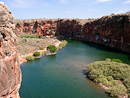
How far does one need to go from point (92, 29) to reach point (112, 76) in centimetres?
4347

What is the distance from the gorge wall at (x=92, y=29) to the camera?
134 feet

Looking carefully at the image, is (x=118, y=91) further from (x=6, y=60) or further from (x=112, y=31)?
(x=112, y=31)

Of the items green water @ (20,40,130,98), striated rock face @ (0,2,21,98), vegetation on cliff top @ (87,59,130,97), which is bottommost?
green water @ (20,40,130,98)

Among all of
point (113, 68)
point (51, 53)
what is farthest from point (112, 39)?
point (113, 68)

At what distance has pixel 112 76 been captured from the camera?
1944cm

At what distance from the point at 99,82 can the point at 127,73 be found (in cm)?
438

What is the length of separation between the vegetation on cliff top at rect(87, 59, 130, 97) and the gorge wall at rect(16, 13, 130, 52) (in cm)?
1964

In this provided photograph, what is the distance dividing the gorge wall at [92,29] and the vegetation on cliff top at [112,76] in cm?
1964

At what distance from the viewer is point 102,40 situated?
5162 centimetres

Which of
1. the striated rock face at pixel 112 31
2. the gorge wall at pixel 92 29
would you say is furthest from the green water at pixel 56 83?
the gorge wall at pixel 92 29

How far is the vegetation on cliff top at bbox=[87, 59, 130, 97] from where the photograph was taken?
16.1 metres

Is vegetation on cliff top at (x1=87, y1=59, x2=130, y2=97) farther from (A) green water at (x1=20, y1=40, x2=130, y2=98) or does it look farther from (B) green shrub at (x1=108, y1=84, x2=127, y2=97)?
(A) green water at (x1=20, y1=40, x2=130, y2=98)

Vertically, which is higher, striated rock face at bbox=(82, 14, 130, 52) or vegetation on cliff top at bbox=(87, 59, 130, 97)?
striated rock face at bbox=(82, 14, 130, 52)

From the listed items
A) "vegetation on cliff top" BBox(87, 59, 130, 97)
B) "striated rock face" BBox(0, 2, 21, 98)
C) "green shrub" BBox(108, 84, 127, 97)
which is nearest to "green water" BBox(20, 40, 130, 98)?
"green shrub" BBox(108, 84, 127, 97)
